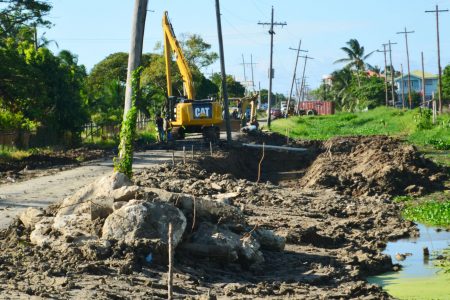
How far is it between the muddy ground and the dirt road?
1.74m

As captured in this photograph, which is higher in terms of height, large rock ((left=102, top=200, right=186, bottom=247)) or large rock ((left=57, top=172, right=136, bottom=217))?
large rock ((left=57, top=172, right=136, bottom=217))

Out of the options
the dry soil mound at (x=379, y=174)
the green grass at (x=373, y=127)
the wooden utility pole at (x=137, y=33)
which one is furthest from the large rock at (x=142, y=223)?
the green grass at (x=373, y=127)

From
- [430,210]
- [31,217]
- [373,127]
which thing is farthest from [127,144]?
[373,127]

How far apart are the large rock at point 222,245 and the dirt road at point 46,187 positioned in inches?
165

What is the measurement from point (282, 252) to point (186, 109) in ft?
99.2

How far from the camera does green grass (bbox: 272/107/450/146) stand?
5898 cm

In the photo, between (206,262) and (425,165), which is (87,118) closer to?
(425,165)

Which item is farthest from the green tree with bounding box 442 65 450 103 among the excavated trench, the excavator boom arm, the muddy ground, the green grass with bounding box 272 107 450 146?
the muddy ground

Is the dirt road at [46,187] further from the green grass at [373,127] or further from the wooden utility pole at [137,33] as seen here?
the green grass at [373,127]

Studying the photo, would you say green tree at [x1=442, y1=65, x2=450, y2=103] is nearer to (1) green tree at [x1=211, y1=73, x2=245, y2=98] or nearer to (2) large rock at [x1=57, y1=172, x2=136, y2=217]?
(1) green tree at [x1=211, y1=73, x2=245, y2=98]

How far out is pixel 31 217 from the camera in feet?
57.5

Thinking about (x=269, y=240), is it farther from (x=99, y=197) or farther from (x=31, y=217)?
(x=31, y=217)

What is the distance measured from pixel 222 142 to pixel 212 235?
3303cm

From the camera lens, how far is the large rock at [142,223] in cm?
1490
